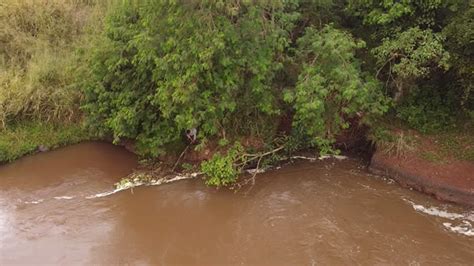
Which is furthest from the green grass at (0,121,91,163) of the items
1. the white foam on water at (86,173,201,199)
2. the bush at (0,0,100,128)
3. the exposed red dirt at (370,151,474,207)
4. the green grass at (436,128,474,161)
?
the green grass at (436,128,474,161)

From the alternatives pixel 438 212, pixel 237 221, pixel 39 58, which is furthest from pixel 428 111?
pixel 39 58

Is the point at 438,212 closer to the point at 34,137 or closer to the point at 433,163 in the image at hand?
the point at 433,163

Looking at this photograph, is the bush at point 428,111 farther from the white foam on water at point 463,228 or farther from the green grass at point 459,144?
the white foam on water at point 463,228

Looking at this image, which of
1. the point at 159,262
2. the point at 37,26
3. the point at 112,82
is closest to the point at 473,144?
Result: the point at 159,262

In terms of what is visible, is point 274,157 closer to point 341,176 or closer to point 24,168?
point 341,176

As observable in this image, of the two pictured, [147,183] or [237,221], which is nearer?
[237,221]

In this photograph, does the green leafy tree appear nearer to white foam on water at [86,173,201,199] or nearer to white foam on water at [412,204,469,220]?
white foam on water at [412,204,469,220]
